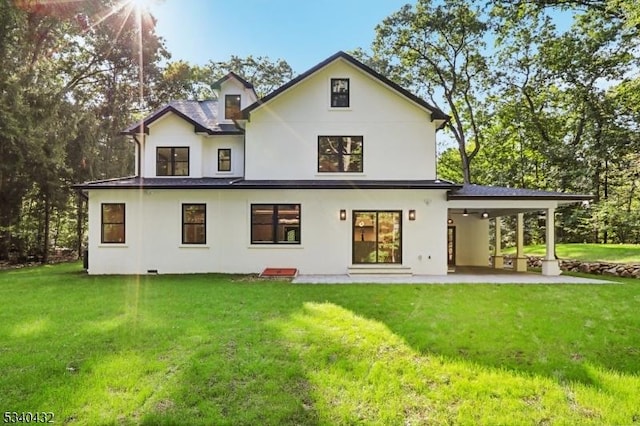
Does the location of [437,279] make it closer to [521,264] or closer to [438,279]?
[438,279]

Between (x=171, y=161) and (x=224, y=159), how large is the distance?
1.97m

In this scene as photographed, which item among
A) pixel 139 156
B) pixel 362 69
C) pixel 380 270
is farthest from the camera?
pixel 139 156

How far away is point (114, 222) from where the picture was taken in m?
13.2

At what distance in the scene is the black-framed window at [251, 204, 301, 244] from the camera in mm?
13156

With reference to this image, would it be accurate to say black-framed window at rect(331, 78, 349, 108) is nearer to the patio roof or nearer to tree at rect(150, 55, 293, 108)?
the patio roof

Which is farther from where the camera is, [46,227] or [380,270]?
[46,227]

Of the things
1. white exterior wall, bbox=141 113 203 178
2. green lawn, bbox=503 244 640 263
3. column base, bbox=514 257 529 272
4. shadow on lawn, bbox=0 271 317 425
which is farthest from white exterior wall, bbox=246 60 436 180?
green lawn, bbox=503 244 640 263

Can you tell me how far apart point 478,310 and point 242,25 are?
1785 cm

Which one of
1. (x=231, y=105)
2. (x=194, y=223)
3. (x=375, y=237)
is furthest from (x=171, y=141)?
(x=375, y=237)

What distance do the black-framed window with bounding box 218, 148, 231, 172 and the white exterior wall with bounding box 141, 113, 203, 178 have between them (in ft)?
2.54

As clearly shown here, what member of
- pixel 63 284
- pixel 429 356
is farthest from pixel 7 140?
pixel 429 356

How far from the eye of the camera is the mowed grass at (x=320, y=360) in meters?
3.72

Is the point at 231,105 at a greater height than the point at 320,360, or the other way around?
the point at 231,105

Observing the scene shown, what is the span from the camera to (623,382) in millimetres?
4312
